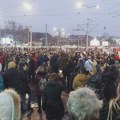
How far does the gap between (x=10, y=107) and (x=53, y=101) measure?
5.43m

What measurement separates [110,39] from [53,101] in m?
135

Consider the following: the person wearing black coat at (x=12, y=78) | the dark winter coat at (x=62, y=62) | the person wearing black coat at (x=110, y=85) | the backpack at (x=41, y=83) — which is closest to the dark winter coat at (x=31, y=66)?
the dark winter coat at (x=62, y=62)

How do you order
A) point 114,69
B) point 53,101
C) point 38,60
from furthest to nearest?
point 38,60 → point 114,69 → point 53,101

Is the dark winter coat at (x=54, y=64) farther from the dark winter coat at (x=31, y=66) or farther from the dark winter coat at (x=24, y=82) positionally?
the dark winter coat at (x=24, y=82)

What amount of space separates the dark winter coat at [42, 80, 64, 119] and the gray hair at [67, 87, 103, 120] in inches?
202

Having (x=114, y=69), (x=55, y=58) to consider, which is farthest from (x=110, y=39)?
(x=114, y=69)

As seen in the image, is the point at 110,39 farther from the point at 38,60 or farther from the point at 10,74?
the point at 10,74

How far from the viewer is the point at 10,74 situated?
12.9m

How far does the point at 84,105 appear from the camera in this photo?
527cm

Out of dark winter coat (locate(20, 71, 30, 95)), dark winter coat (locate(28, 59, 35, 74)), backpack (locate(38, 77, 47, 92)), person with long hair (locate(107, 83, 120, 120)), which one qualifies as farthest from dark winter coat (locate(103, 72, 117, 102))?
dark winter coat (locate(28, 59, 35, 74))

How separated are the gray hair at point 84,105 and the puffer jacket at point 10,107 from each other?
670mm

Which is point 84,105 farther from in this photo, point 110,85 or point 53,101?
point 110,85

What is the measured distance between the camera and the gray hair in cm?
Result: 527

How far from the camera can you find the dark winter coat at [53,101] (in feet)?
34.5
